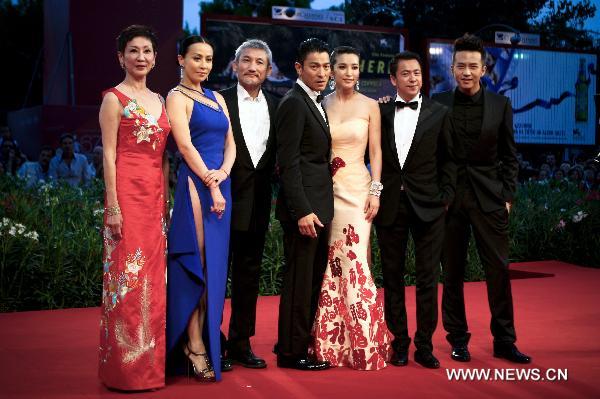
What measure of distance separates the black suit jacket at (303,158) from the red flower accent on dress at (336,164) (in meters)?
0.07

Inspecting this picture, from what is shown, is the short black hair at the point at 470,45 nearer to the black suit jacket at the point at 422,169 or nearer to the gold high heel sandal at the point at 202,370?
the black suit jacket at the point at 422,169

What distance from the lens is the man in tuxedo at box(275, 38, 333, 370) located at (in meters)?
4.35

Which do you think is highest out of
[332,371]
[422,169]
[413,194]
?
[422,169]

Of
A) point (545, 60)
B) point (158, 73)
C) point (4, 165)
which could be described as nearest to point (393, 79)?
point (4, 165)

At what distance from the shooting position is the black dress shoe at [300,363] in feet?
14.6

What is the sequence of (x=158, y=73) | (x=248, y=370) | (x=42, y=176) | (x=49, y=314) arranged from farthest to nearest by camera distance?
(x=158, y=73) < (x=42, y=176) < (x=49, y=314) < (x=248, y=370)

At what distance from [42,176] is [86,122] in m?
1.96

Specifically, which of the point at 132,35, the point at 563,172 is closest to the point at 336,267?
the point at 132,35

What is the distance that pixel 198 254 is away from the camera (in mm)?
4207

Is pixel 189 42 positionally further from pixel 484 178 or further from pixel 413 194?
pixel 484 178

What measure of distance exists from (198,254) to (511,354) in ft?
6.12

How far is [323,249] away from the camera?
15.0 feet

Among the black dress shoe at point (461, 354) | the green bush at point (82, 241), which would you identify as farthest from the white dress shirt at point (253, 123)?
the green bush at point (82, 241)

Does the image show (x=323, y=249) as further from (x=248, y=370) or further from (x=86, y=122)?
(x=86, y=122)
